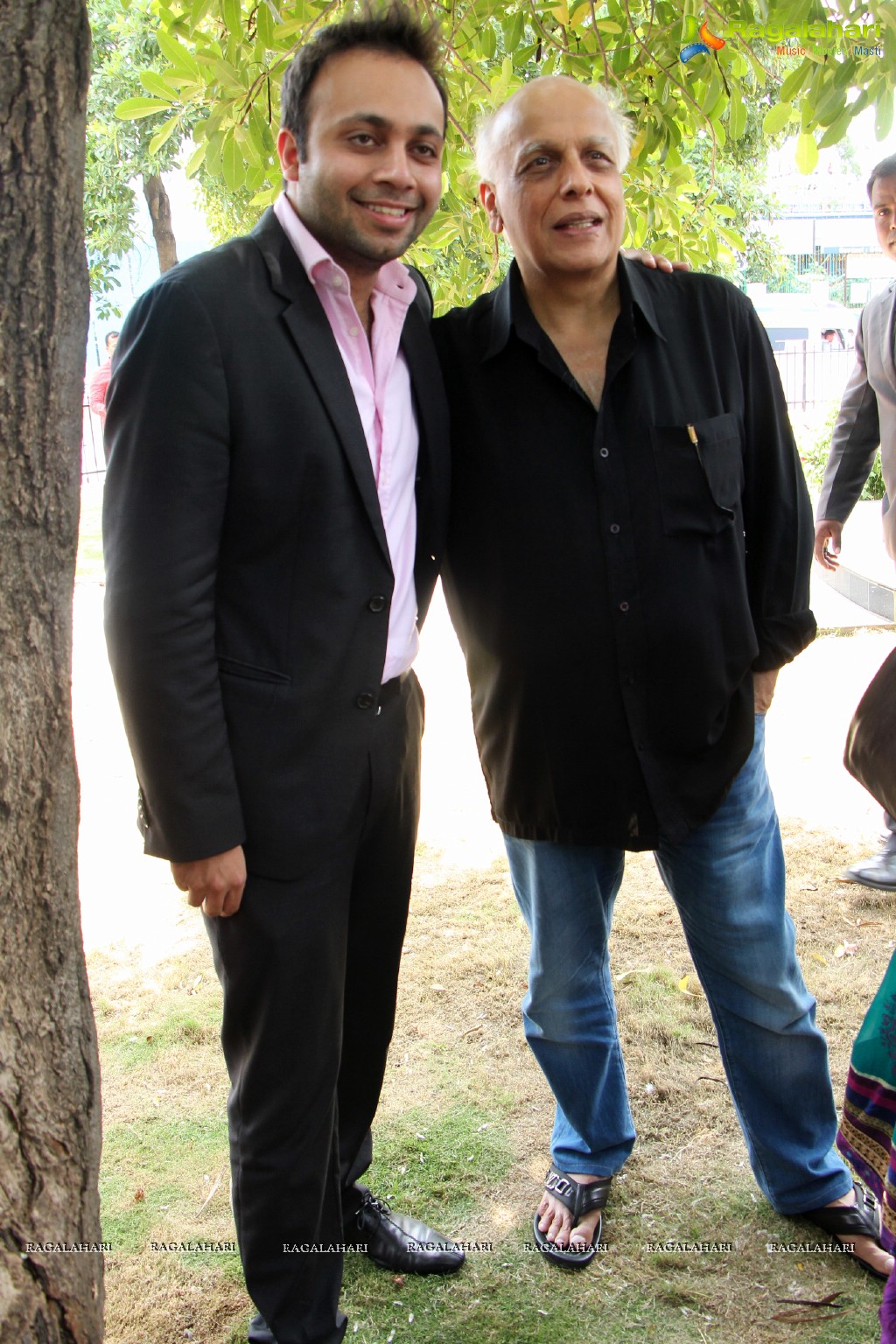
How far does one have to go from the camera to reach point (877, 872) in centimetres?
432

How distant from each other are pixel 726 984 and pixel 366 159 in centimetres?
189

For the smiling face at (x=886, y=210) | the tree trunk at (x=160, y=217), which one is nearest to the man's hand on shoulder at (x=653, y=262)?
the smiling face at (x=886, y=210)

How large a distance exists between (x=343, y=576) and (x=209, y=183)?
848cm

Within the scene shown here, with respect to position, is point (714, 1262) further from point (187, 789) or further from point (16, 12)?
point (16, 12)

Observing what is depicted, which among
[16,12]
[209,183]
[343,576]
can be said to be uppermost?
[209,183]

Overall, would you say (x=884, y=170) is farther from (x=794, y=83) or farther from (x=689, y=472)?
(x=689, y=472)

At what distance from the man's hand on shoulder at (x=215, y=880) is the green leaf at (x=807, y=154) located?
90.5 inches

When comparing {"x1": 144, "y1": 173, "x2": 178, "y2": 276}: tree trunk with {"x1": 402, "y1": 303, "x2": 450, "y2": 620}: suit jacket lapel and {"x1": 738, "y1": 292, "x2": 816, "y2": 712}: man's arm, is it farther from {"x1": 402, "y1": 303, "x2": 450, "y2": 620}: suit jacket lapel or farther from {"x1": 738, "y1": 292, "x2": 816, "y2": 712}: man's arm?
{"x1": 738, "y1": 292, "x2": 816, "y2": 712}: man's arm

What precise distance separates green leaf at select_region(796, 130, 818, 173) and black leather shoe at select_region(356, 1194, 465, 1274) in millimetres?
2794

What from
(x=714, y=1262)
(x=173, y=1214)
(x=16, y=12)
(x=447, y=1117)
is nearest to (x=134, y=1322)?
(x=173, y=1214)

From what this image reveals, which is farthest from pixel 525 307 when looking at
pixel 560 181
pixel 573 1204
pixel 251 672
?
pixel 573 1204

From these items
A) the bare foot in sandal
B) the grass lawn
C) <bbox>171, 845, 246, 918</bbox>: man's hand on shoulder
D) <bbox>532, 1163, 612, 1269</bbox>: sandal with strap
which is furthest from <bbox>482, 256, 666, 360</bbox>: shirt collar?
the bare foot in sandal

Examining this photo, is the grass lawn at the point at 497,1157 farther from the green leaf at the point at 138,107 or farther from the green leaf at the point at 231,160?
the green leaf at the point at 138,107

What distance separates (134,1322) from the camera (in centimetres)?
245
